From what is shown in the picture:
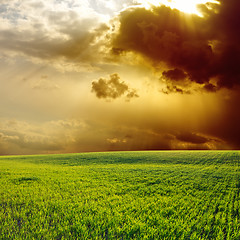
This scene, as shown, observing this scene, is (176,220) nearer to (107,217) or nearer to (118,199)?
(107,217)

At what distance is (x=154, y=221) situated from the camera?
378 inches

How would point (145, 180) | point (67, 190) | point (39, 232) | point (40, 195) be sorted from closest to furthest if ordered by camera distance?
point (39, 232) → point (40, 195) → point (67, 190) → point (145, 180)

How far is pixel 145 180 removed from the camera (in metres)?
19.5

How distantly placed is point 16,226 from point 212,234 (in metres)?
7.78

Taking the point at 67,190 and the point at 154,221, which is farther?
the point at 67,190

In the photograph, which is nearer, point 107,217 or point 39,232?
point 39,232

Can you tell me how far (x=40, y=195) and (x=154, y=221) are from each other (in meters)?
8.22

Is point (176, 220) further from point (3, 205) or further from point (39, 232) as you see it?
point (3, 205)

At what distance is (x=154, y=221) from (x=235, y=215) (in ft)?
15.1

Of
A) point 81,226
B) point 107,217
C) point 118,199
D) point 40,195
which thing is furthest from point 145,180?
point 81,226

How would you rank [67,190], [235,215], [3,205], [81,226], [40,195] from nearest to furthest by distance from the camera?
[81,226], [235,215], [3,205], [40,195], [67,190]

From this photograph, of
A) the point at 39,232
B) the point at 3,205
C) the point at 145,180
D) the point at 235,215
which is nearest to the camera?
the point at 39,232

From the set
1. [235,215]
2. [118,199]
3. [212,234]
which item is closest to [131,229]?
[212,234]

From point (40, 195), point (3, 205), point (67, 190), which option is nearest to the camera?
point (3, 205)
